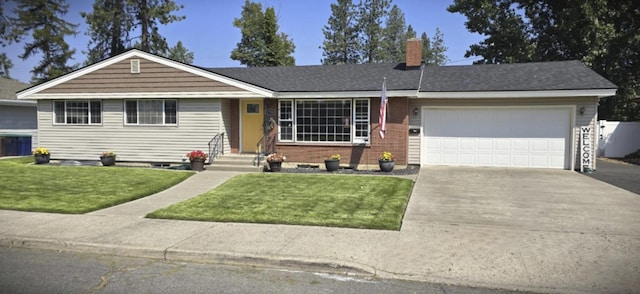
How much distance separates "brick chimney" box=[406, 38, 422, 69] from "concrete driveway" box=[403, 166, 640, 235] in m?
5.45

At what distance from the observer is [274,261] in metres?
5.78

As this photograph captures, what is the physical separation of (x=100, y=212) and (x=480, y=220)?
6985 millimetres

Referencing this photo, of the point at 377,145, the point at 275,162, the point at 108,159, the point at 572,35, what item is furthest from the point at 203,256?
the point at 572,35

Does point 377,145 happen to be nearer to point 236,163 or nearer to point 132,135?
point 236,163

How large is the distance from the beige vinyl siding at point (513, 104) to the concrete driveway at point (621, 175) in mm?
1051

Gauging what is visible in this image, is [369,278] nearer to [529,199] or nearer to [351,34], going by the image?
[529,199]

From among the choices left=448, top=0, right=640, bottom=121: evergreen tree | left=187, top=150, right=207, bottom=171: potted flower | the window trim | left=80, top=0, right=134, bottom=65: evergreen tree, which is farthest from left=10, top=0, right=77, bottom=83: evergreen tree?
left=448, top=0, right=640, bottom=121: evergreen tree

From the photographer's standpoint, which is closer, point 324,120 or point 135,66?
point 324,120

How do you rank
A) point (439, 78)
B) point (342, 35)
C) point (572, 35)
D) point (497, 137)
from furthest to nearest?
point (342, 35)
point (572, 35)
point (439, 78)
point (497, 137)

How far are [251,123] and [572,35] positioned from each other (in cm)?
2009

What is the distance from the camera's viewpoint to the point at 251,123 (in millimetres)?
16516

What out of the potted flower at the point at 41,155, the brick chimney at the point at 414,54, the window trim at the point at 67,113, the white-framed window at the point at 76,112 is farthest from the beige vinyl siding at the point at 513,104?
the potted flower at the point at 41,155

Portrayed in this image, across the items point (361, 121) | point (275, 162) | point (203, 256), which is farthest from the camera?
point (361, 121)

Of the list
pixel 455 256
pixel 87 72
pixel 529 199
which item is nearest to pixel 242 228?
pixel 455 256
